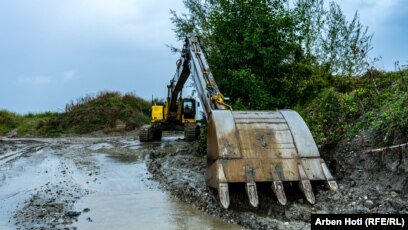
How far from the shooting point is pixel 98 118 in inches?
1118

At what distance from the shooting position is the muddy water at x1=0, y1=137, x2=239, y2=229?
6605 mm

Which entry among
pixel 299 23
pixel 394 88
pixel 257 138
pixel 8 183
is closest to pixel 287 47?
pixel 299 23

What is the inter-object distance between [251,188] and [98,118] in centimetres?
2294

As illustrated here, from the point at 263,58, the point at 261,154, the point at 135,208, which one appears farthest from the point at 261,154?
the point at 263,58

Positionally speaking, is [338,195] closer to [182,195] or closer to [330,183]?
[330,183]

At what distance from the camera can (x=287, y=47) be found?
46.2 feet

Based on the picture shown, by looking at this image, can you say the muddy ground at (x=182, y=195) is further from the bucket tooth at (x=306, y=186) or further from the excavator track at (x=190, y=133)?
the excavator track at (x=190, y=133)

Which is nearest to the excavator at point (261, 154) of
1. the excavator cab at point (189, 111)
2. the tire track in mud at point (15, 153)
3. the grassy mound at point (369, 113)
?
the grassy mound at point (369, 113)

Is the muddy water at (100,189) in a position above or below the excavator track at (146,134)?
below

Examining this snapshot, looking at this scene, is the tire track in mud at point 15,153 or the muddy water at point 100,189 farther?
the tire track in mud at point 15,153

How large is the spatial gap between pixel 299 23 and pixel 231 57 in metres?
2.61

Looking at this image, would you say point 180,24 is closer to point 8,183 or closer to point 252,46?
point 252,46

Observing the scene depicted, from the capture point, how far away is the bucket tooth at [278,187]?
6388 mm

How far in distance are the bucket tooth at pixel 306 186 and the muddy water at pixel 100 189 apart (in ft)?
3.84
